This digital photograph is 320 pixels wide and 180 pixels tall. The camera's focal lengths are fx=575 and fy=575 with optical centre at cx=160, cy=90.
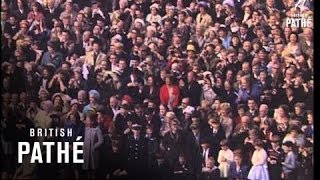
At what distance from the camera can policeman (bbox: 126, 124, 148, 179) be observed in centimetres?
270

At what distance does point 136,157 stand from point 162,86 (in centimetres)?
36

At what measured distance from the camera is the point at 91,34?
2.73 metres

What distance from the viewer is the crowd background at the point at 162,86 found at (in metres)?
2.71

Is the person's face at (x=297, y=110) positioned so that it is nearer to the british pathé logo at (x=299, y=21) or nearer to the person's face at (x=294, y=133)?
the person's face at (x=294, y=133)

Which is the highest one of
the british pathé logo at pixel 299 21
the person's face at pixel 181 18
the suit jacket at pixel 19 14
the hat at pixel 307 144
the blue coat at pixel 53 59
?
the suit jacket at pixel 19 14

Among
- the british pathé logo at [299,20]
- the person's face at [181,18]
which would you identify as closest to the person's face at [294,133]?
the british pathé logo at [299,20]

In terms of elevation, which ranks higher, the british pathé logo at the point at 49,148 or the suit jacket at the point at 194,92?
the suit jacket at the point at 194,92

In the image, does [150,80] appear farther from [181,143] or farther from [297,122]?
[297,122]

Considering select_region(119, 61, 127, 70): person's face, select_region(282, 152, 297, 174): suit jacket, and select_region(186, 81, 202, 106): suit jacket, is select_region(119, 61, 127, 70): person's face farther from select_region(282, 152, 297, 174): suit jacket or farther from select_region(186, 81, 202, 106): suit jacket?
select_region(282, 152, 297, 174): suit jacket

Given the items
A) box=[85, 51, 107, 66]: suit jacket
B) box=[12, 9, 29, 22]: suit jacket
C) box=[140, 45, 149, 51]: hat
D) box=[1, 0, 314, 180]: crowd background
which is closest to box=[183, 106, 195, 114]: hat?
box=[1, 0, 314, 180]: crowd background

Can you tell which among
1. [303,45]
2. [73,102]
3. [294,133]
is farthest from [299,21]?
[73,102]

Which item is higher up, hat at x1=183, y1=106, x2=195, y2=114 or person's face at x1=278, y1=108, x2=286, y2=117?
hat at x1=183, y1=106, x2=195, y2=114

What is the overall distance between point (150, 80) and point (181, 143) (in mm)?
332

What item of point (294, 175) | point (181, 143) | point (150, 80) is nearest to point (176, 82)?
point (150, 80)
